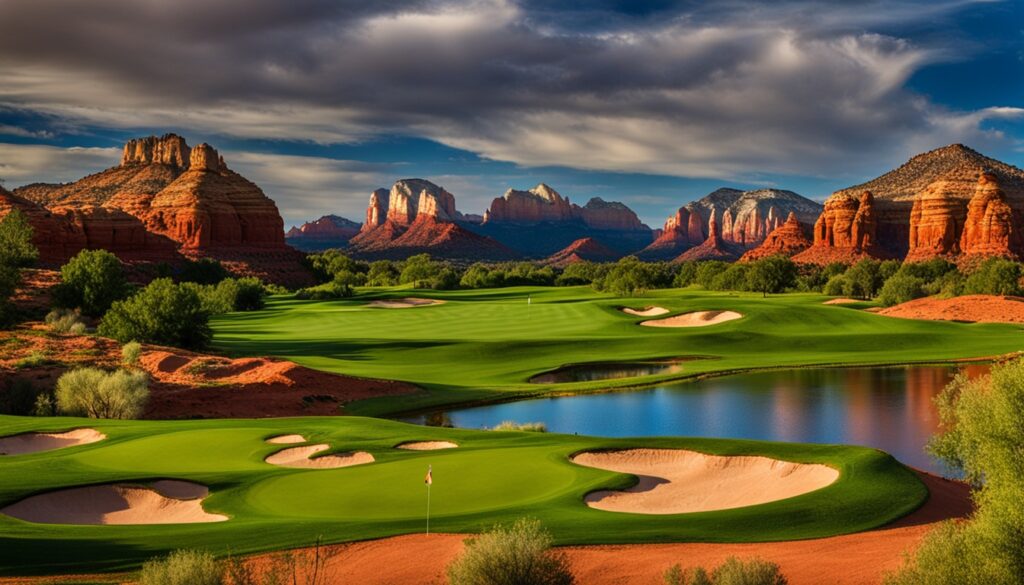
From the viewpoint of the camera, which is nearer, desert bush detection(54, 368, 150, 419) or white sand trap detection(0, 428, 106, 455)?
white sand trap detection(0, 428, 106, 455)

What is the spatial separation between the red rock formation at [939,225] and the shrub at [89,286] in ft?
407

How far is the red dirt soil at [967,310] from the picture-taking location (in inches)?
2822

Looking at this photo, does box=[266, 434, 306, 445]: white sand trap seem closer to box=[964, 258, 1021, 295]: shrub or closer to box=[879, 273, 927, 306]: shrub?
box=[879, 273, 927, 306]: shrub

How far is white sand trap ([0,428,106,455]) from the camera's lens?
26422 mm

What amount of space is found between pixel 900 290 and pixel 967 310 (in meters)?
14.3

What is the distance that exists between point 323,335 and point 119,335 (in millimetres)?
20440

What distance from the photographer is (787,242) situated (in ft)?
591

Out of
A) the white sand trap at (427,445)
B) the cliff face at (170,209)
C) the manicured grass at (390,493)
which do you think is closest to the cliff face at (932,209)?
the cliff face at (170,209)

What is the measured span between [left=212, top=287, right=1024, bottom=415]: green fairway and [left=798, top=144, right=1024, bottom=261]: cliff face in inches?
3168

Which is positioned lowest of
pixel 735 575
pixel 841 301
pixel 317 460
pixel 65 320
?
pixel 317 460

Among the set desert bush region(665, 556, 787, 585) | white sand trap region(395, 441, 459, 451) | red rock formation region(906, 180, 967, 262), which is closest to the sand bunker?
white sand trap region(395, 441, 459, 451)

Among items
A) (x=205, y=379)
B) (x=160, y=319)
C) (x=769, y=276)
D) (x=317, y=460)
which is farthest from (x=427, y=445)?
(x=769, y=276)

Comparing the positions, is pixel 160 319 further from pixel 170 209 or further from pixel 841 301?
pixel 170 209

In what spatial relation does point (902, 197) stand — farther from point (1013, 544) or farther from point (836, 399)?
point (1013, 544)
